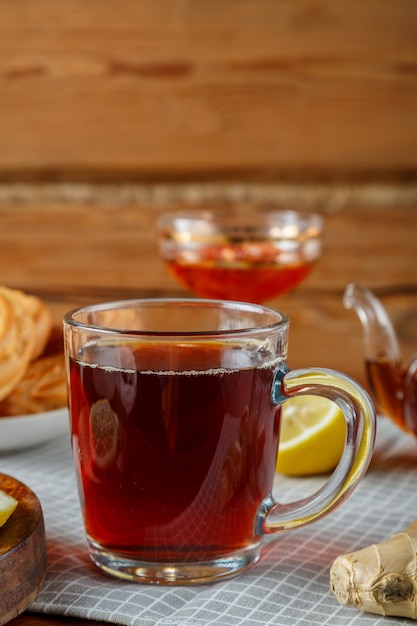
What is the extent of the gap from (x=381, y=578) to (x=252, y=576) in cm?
11

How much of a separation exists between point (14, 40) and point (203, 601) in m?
1.74

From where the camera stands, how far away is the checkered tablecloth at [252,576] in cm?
57

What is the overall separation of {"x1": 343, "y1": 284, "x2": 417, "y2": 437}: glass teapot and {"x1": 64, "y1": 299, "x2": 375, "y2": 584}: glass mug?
0.26 meters

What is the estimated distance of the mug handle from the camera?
2.03 ft

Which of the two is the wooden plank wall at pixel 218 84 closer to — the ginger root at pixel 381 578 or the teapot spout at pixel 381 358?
the teapot spout at pixel 381 358

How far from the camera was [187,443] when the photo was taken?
605 mm

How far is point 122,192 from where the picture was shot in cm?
210

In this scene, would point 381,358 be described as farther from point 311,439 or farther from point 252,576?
point 252,576

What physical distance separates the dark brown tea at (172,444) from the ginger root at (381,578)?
9 centimetres

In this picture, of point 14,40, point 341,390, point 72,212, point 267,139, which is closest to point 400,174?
point 267,139

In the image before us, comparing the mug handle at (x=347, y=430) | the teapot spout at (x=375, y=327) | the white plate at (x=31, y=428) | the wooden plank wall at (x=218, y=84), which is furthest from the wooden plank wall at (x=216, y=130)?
Result: the mug handle at (x=347, y=430)

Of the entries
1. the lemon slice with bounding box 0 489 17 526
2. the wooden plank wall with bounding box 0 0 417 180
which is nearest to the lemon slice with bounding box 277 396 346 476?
the lemon slice with bounding box 0 489 17 526

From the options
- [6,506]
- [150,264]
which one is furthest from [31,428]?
[150,264]

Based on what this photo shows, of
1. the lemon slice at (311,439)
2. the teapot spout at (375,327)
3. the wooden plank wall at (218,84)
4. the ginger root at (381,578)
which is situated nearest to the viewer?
the ginger root at (381,578)
